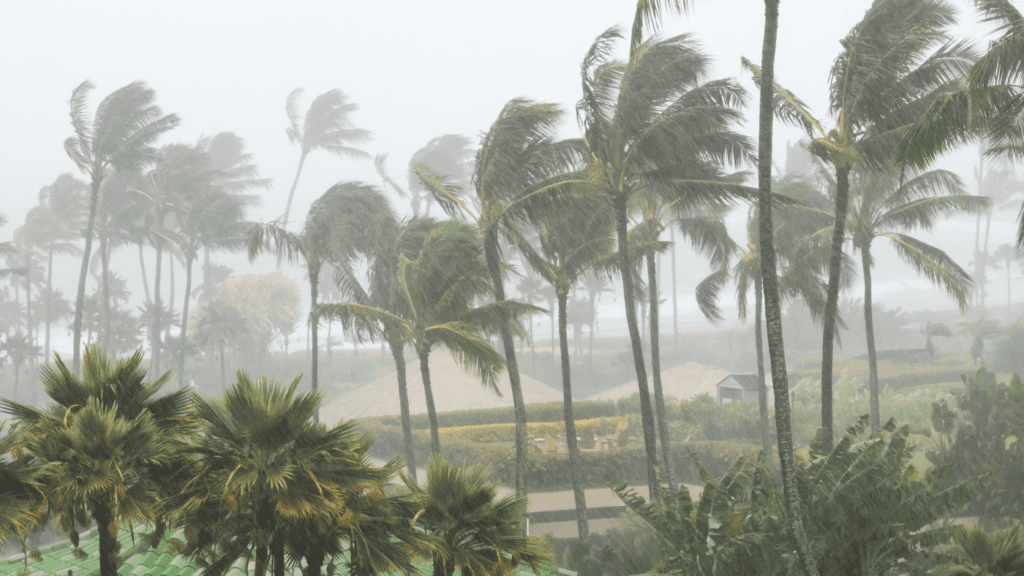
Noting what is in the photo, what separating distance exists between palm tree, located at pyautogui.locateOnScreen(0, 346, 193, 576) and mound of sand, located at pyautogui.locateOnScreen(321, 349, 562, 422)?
29.9 m

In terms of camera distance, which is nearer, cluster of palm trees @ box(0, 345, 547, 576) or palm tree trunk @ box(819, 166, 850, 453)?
cluster of palm trees @ box(0, 345, 547, 576)

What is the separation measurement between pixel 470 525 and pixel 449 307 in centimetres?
872

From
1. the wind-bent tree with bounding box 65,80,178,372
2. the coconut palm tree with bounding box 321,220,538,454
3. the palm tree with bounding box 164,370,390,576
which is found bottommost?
the palm tree with bounding box 164,370,390,576

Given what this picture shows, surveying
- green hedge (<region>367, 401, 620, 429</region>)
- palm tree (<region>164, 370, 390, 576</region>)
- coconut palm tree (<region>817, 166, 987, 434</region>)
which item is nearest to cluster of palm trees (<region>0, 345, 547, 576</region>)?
palm tree (<region>164, 370, 390, 576</region>)

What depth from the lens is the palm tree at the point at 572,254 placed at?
15.9 metres

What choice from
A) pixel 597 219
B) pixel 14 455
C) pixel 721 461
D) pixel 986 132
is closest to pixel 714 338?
pixel 721 461

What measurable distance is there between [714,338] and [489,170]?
66805 mm

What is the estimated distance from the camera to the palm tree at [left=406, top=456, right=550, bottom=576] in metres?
6.87

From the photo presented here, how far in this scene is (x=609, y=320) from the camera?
13862 centimetres

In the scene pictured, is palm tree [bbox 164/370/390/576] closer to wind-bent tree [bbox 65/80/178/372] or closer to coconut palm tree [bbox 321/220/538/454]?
coconut palm tree [bbox 321/220/538/454]

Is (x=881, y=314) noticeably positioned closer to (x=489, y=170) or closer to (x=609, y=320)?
(x=489, y=170)

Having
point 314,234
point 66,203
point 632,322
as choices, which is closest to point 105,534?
point 632,322

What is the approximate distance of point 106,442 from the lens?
6793 mm

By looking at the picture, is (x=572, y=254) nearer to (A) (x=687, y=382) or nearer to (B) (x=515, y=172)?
(B) (x=515, y=172)
